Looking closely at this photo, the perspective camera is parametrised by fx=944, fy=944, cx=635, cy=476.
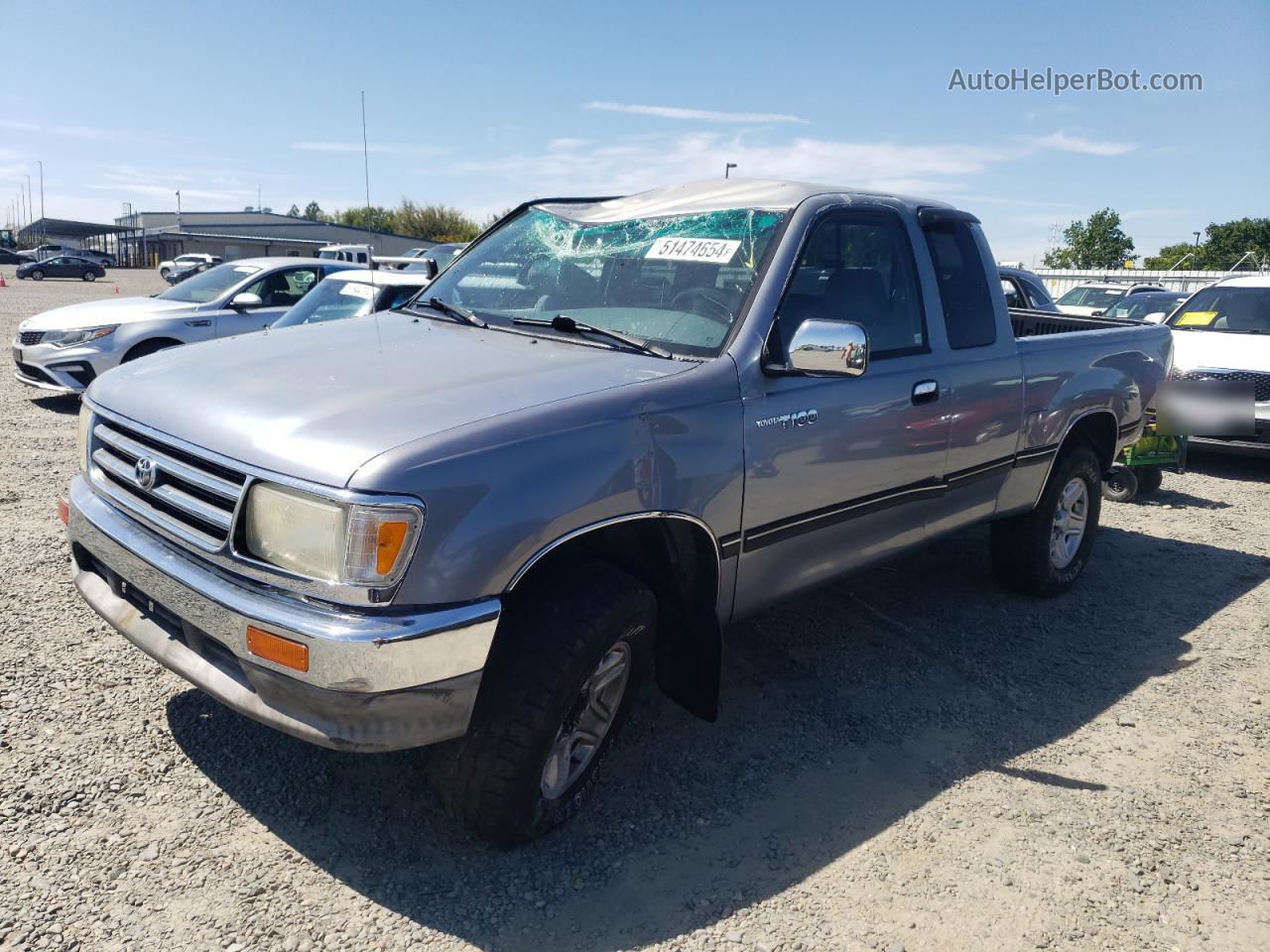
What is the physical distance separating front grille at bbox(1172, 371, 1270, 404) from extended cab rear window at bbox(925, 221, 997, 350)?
524 cm

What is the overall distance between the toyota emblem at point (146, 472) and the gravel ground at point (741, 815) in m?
1.03

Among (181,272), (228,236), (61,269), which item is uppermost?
(228,236)

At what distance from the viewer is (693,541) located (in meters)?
3.13

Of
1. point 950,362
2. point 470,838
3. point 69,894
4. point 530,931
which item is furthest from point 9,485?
point 950,362

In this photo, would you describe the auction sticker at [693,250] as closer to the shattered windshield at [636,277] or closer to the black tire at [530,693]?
the shattered windshield at [636,277]

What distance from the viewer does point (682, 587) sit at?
124 inches

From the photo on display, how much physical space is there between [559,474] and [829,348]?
1.03 metres

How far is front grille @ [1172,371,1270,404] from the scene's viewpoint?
8555 mm

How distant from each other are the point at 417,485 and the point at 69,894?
1.53m

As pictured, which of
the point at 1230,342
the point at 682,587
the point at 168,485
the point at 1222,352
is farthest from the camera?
the point at 1230,342

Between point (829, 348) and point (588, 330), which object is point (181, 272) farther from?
point (829, 348)

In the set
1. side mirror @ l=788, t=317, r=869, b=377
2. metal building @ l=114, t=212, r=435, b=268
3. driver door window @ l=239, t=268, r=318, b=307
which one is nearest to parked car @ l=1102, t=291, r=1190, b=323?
driver door window @ l=239, t=268, r=318, b=307

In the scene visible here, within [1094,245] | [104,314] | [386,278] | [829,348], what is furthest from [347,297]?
[1094,245]

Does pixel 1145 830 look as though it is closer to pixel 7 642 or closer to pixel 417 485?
pixel 417 485
